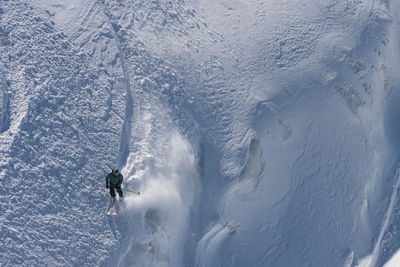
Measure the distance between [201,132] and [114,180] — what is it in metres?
4.26

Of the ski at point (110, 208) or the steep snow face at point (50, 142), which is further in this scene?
the ski at point (110, 208)

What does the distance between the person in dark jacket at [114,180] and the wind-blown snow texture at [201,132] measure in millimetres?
762

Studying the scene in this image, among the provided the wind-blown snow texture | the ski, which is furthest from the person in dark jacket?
the wind-blown snow texture

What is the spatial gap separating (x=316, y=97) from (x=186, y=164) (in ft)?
20.8

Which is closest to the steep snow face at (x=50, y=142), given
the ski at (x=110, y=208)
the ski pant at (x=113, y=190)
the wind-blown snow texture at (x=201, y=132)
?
the wind-blown snow texture at (x=201, y=132)

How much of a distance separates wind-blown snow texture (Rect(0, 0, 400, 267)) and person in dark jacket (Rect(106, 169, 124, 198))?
76 centimetres

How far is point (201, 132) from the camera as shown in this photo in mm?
14984

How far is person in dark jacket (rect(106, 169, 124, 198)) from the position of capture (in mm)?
12062

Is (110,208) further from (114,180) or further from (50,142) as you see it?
(50,142)

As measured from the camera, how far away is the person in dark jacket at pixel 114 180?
12062mm

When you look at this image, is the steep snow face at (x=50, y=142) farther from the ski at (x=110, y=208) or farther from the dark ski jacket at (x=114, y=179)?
the dark ski jacket at (x=114, y=179)

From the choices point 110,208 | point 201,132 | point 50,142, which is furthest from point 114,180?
point 201,132

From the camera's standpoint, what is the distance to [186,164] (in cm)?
1427

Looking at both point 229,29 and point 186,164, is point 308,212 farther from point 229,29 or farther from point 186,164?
point 229,29
